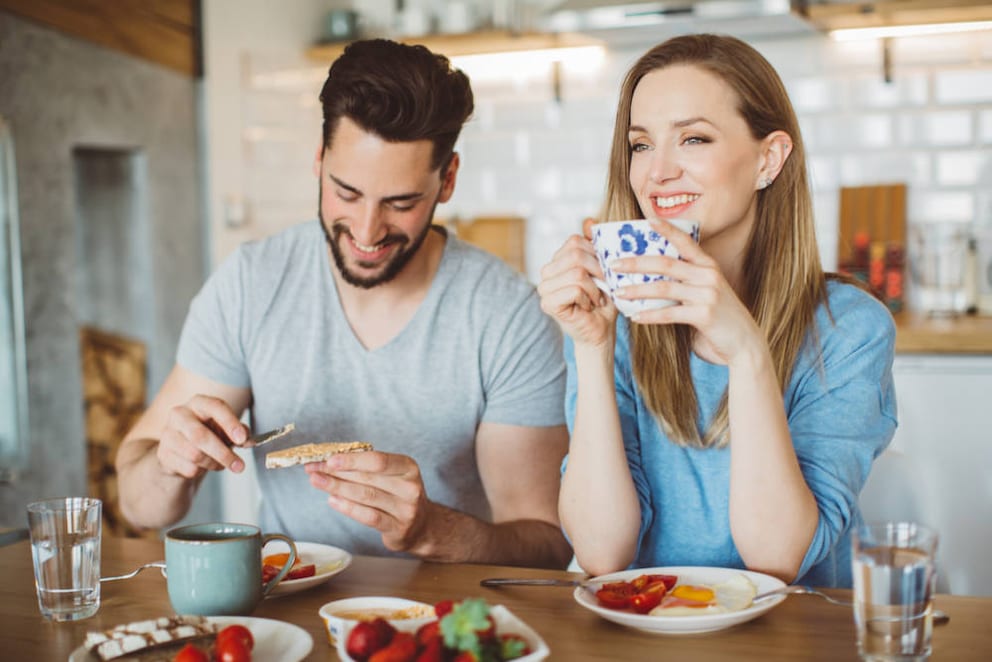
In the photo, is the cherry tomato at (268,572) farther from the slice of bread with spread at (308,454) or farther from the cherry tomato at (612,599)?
the cherry tomato at (612,599)

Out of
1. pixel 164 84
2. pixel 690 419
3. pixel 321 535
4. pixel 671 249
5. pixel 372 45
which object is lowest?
pixel 321 535

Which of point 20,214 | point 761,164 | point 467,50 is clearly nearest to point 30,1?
point 20,214

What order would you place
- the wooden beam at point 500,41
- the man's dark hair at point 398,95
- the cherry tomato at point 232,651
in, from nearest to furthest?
→ the cherry tomato at point 232,651, the man's dark hair at point 398,95, the wooden beam at point 500,41

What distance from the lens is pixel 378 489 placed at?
1.35 metres

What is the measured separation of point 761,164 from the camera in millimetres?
1476

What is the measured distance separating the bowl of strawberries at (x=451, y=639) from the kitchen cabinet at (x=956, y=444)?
2199 millimetres

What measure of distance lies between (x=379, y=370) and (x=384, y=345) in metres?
0.04

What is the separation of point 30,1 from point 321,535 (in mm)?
1732

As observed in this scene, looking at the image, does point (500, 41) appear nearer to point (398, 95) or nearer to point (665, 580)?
point (398, 95)

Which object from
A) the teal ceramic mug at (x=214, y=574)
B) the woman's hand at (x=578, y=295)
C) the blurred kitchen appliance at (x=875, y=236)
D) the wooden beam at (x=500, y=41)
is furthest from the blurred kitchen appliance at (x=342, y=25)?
the teal ceramic mug at (x=214, y=574)

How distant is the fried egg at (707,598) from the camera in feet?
3.54

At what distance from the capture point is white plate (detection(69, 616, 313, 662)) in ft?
3.29

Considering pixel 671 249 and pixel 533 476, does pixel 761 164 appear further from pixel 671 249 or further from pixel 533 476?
pixel 533 476

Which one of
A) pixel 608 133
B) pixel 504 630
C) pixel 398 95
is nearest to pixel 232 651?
pixel 504 630
